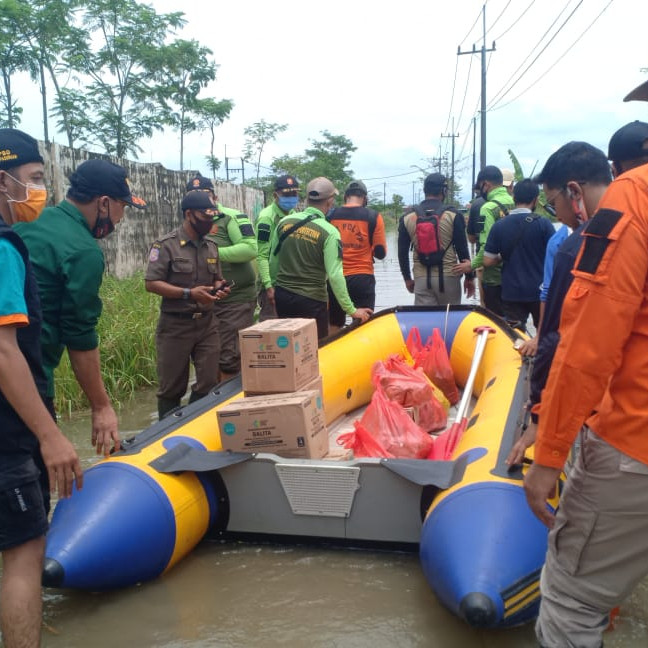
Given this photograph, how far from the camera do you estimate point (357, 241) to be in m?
6.38

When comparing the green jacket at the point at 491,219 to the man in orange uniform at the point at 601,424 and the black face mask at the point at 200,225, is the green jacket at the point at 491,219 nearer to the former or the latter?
the black face mask at the point at 200,225

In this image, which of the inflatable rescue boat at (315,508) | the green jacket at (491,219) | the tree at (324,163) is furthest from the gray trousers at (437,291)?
the tree at (324,163)

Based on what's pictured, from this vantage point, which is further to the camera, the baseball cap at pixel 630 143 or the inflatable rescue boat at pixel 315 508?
the inflatable rescue boat at pixel 315 508

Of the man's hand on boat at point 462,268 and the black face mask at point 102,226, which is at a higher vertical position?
the black face mask at point 102,226

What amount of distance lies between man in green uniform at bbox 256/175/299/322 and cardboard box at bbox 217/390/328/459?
2759mm

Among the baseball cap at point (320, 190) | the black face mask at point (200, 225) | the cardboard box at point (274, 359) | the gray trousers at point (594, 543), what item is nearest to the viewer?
the gray trousers at point (594, 543)

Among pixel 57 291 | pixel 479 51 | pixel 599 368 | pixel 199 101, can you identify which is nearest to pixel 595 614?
pixel 599 368

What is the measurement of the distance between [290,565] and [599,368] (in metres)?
2.05

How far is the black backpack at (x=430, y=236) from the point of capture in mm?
6320

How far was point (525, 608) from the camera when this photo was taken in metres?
2.38

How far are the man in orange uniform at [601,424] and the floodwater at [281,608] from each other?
0.96 metres

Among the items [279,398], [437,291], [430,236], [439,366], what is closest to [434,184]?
[430,236]

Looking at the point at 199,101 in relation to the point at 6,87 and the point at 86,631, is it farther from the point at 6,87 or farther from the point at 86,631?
the point at 86,631

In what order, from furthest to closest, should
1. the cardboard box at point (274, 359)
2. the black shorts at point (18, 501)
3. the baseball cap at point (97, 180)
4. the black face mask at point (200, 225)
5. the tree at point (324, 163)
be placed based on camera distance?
1. the tree at point (324, 163)
2. the black face mask at point (200, 225)
3. the cardboard box at point (274, 359)
4. the baseball cap at point (97, 180)
5. the black shorts at point (18, 501)
